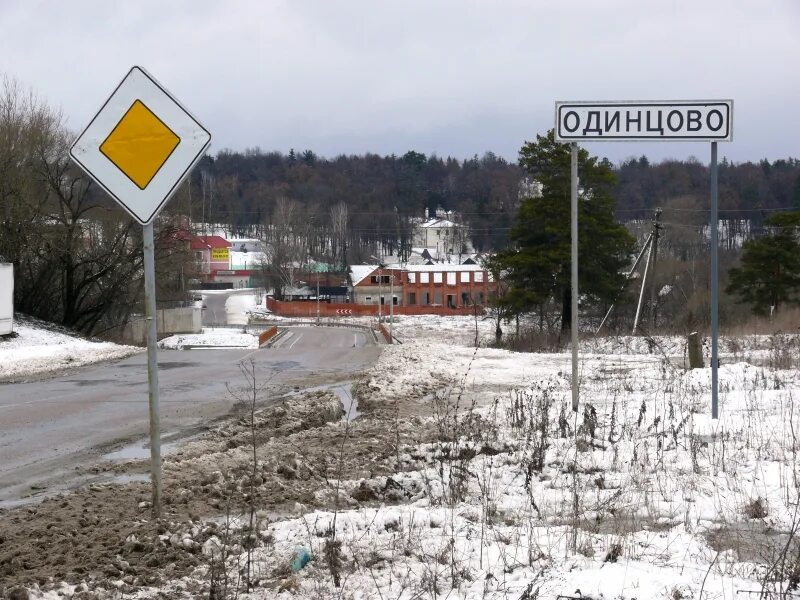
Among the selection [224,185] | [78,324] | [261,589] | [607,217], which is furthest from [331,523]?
[224,185]

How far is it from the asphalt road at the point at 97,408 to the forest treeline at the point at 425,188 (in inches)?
3266

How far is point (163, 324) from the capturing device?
190 ft

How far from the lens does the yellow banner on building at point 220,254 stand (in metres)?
158

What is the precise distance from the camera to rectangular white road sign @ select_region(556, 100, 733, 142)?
9.57 metres

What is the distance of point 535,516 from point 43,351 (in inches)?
1017

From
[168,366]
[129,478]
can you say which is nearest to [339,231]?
[168,366]

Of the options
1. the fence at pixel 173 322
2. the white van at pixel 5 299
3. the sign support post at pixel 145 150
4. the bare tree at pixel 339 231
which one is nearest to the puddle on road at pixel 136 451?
the sign support post at pixel 145 150

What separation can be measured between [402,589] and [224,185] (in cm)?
14912

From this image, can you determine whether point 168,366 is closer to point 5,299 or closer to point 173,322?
point 5,299

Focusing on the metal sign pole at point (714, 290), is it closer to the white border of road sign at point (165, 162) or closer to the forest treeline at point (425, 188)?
the white border of road sign at point (165, 162)


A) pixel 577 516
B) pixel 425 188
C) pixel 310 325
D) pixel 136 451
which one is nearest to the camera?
pixel 577 516

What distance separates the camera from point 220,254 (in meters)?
160

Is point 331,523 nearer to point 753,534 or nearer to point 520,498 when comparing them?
point 520,498

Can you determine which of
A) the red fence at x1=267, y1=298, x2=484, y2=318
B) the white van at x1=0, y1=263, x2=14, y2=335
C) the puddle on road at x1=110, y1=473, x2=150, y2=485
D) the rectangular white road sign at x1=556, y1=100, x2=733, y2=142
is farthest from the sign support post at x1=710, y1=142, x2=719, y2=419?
the red fence at x1=267, y1=298, x2=484, y2=318
